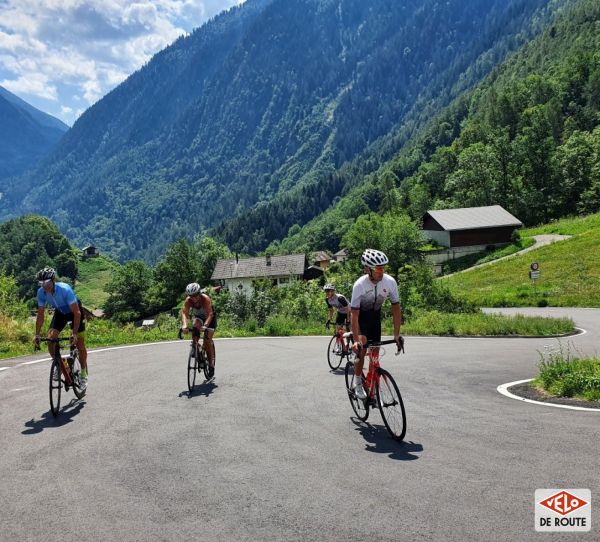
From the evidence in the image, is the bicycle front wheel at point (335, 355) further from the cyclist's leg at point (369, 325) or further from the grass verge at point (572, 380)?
the cyclist's leg at point (369, 325)

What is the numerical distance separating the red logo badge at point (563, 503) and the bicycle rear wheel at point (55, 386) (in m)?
7.41

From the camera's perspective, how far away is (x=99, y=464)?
21.0ft

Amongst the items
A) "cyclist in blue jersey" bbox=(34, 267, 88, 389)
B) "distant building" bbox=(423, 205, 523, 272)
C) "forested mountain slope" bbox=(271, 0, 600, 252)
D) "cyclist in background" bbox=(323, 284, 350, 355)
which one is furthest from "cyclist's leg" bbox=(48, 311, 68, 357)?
"forested mountain slope" bbox=(271, 0, 600, 252)

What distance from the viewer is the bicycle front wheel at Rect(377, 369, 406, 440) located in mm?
6828

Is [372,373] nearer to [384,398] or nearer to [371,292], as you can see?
[384,398]

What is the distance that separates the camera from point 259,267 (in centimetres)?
9875

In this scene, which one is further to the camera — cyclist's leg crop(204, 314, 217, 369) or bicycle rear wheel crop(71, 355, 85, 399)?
cyclist's leg crop(204, 314, 217, 369)

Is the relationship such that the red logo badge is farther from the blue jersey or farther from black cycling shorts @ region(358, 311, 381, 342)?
the blue jersey

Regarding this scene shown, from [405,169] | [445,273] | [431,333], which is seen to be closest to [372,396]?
[431,333]

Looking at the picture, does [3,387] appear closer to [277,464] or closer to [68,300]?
[68,300]

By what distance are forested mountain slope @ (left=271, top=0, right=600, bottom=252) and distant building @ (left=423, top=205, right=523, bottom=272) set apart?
13651mm

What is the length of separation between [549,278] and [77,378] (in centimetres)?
4338

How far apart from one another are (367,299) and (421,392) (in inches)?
128

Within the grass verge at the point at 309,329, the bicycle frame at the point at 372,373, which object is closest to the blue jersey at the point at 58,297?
the bicycle frame at the point at 372,373
